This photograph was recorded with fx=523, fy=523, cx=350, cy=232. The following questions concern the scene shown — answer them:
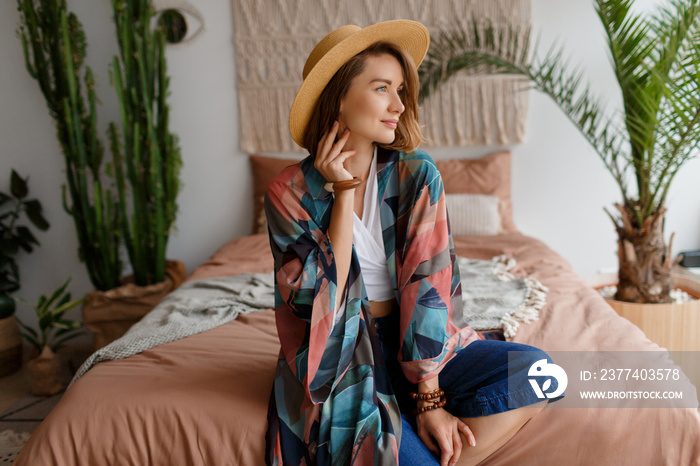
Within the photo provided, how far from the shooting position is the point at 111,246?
2.86 m

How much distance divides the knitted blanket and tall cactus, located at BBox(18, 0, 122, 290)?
0.82 meters

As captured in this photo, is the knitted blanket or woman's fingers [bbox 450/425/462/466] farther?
the knitted blanket

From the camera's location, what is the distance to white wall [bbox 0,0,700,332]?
300cm

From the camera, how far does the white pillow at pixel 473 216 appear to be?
112 inches

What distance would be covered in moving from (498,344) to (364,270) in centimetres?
→ 35

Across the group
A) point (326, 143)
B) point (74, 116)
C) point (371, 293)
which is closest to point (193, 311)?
point (371, 293)

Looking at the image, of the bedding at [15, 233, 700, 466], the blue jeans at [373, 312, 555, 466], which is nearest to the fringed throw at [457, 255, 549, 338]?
the bedding at [15, 233, 700, 466]

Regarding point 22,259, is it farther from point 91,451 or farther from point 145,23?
point 91,451

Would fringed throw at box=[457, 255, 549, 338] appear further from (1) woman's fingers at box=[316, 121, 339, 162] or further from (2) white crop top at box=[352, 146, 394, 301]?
(1) woman's fingers at box=[316, 121, 339, 162]

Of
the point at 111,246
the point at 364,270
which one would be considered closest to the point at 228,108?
the point at 111,246

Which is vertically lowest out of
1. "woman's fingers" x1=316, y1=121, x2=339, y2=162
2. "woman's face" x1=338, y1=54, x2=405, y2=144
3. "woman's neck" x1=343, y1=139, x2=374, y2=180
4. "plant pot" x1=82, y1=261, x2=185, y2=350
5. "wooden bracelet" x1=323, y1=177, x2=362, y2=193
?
"plant pot" x1=82, y1=261, x2=185, y2=350

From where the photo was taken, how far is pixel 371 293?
4.16ft

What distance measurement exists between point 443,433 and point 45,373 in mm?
2128

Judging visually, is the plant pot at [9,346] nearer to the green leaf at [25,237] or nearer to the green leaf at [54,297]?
the green leaf at [54,297]
